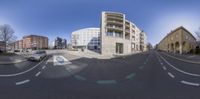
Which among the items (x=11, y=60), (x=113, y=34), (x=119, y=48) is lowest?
(x=11, y=60)

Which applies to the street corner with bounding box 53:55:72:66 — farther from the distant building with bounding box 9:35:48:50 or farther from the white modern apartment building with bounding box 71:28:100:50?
the white modern apartment building with bounding box 71:28:100:50

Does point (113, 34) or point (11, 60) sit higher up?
point (113, 34)

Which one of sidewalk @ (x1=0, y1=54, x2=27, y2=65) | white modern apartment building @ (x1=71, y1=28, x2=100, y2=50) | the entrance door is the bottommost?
sidewalk @ (x1=0, y1=54, x2=27, y2=65)

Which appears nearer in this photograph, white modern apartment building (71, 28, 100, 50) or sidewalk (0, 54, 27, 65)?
sidewalk (0, 54, 27, 65)

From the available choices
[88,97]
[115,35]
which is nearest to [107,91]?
[88,97]

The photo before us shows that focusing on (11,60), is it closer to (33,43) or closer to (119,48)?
(33,43)

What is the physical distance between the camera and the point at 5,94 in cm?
585

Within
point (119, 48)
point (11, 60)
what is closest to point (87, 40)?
point (119, 48)

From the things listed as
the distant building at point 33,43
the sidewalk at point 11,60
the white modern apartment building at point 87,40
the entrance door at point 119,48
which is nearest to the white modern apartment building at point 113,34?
the entrance door at point 119,48

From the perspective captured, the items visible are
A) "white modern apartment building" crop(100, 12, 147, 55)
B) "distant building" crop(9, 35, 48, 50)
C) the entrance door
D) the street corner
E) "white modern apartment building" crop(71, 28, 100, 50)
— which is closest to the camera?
the street corner

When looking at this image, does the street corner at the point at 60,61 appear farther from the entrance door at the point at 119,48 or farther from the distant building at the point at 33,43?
the entrance door at the point at 119,48

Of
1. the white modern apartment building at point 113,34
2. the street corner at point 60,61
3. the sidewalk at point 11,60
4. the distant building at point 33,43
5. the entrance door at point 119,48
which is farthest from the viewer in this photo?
the entrance door at point 119,48

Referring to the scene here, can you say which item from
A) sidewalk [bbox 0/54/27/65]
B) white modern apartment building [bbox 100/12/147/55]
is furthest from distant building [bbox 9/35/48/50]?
sidewalk [bbox 0/54/27/65]

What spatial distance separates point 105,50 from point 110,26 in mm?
11372
